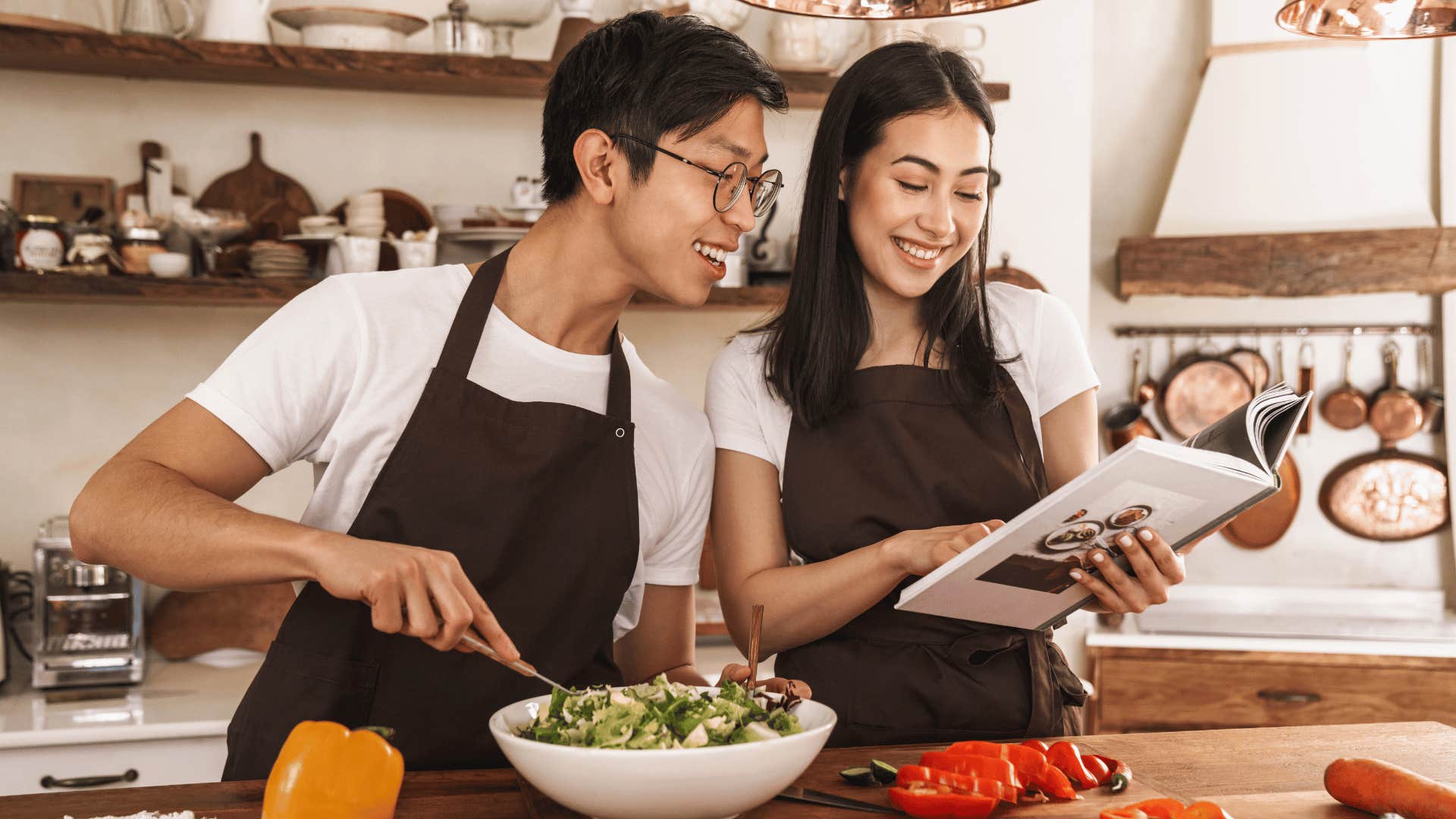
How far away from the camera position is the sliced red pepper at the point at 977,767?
1229 mm

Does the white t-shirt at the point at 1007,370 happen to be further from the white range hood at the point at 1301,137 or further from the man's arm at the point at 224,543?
the white range hood at the point at 1301,137

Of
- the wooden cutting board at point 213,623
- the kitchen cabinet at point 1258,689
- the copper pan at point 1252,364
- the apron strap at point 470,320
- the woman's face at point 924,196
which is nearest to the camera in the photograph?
the apron strap at point 470,320

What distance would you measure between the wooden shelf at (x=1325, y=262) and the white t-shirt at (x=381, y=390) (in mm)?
2185

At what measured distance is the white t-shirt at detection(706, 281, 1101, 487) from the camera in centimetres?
177

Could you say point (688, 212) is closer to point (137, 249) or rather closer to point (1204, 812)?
point (1204, 812)

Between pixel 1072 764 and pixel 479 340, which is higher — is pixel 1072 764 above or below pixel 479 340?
below

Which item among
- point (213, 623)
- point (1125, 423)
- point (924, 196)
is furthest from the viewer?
point (1125, 423)

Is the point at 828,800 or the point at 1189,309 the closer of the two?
the point at 828,800

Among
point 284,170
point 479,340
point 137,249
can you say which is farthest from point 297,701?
point 284,170

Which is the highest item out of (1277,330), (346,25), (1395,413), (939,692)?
(346,25)

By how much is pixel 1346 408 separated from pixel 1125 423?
0.67m

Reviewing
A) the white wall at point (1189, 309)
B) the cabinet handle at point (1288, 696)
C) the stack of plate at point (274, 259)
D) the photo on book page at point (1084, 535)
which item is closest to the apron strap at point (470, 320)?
the photo on book page at point (1084, 535)

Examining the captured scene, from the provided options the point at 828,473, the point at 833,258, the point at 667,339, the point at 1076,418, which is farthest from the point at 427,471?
the point at 667,339

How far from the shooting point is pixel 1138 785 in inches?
51.8
